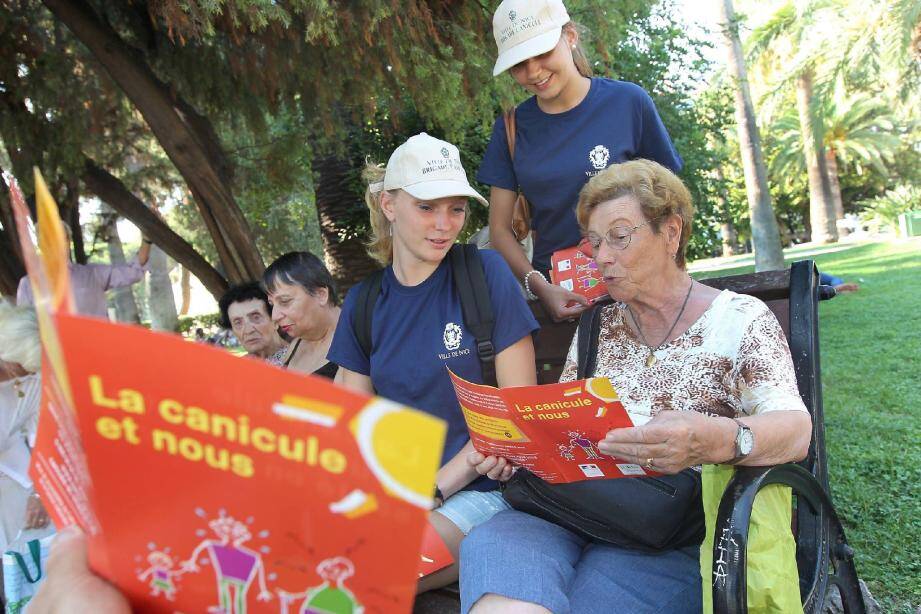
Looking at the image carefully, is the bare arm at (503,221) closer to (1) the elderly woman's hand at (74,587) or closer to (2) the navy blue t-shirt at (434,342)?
(2) the navy blue t-shirt at (434,342)

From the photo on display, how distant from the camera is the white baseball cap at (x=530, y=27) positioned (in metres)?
3.06

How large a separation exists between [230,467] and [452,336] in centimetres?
182

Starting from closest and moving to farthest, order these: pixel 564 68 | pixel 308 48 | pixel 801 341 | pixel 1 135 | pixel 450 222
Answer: pixel 801 341, pixel 450 222, pixel 564 68, pixel 308 48, pixel 1 135

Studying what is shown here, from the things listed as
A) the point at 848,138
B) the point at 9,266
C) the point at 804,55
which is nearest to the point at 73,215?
the point at 9,266

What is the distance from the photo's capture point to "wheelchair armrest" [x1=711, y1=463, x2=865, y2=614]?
6.14 ft

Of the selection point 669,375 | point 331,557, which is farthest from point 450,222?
point 331,557

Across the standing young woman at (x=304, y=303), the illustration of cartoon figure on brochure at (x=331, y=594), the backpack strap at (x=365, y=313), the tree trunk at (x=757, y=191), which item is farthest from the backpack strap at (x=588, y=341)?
the tree trunk at (x=757, y=191)

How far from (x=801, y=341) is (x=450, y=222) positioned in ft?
4.03

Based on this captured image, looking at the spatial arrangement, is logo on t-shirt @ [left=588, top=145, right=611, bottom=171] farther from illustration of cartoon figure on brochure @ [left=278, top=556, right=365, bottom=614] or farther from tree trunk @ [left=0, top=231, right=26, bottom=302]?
tree trunk @ [left=0, top=231, right=26, bottom=302]

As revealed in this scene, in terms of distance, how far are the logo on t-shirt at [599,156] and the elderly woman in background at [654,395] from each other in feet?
1.94

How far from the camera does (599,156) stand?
10.3ft

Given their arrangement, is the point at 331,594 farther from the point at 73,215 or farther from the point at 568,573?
the point at 73,215

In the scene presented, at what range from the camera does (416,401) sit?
277 cm

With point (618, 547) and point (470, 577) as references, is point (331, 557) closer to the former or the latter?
point (470, 577)
